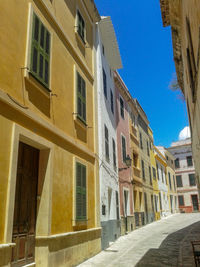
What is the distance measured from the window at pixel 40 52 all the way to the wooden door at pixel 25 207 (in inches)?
71.7

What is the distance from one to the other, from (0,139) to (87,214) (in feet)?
16.0

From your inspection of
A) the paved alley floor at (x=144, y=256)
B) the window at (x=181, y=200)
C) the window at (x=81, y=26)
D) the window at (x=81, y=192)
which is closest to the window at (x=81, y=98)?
the window at (x=81, y=192)

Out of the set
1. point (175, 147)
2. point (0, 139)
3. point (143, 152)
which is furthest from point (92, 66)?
point (175, 147)

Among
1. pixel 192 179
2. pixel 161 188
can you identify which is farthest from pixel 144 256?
pixel 192 179

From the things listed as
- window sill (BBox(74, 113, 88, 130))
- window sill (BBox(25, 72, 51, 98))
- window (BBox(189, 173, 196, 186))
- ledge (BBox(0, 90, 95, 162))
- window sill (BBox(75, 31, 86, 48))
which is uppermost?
window sill (BBox(75, 31, 86, 48))

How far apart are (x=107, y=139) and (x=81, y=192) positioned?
15.4 feet

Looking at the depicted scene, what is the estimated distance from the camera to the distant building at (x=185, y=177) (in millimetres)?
41938

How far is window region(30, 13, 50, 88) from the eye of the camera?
622 centimetres

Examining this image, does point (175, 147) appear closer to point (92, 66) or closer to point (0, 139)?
point (92, 66)

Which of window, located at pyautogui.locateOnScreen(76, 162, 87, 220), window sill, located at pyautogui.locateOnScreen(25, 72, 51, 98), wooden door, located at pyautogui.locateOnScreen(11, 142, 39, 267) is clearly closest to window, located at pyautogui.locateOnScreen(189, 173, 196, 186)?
window, located at pyautogui.locateOnScreen(76, 162, 87, 220)

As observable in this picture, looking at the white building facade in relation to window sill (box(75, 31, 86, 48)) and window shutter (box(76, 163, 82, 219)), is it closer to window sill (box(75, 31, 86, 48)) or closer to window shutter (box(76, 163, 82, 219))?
window sill (box(75, 31, 86, 48))

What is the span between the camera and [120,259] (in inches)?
323

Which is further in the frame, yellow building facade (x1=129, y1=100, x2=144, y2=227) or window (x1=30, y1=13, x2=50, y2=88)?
yellow building facade (x1=129, y1=100, x2=144, y2=227)

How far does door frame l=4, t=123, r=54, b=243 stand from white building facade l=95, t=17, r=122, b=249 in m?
4.25
